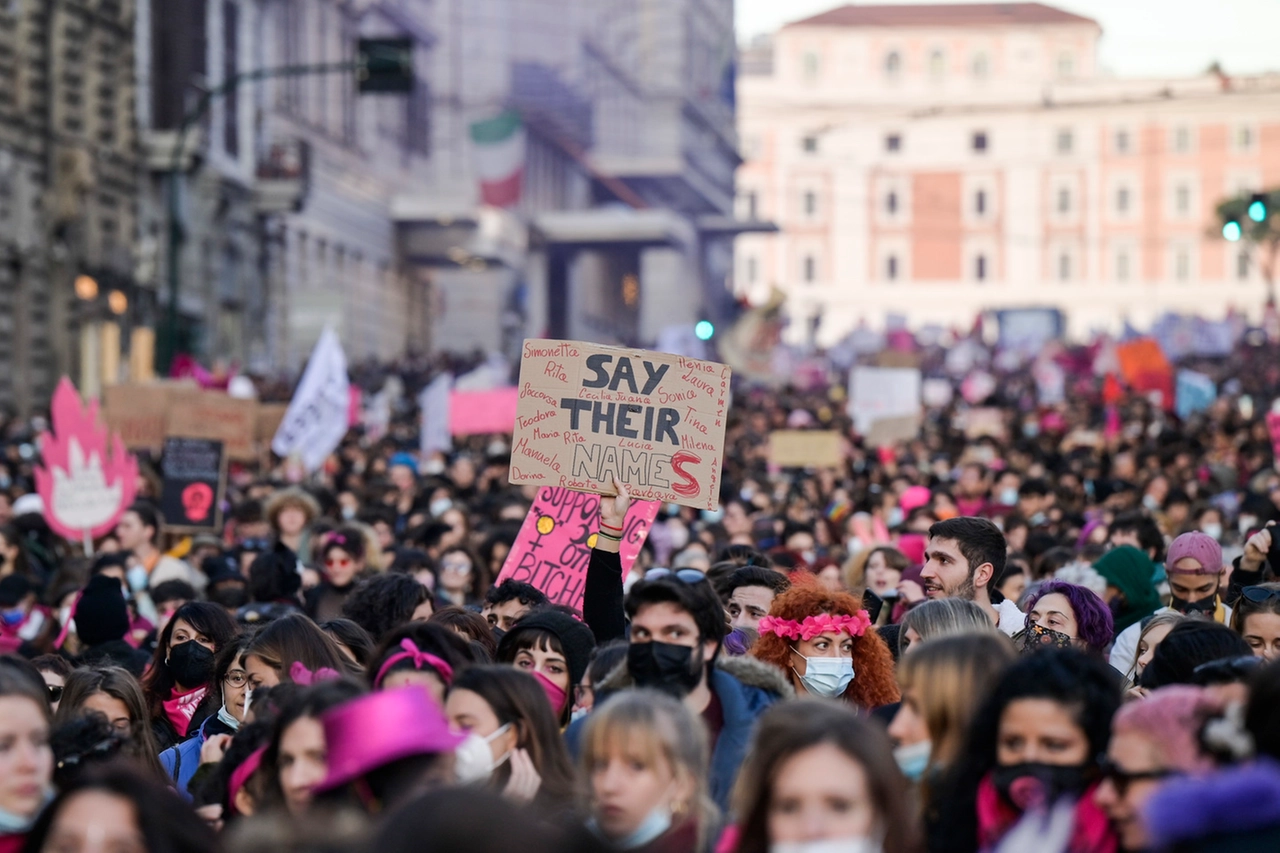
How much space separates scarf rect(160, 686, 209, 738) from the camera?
7395mm

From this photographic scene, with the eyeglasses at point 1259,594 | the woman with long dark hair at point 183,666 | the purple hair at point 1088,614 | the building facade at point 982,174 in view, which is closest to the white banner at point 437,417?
→ the woman with long dark hair at point 183,666

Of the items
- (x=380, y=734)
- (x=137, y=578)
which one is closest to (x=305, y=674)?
(x=380, y=734)

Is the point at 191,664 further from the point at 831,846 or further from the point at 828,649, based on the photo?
the point at 831,846

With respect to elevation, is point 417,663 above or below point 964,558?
below

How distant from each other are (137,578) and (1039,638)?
Result: 5.65 meters

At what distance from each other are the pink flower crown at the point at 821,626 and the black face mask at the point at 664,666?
45.6 inches

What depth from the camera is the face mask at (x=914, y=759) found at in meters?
4.83

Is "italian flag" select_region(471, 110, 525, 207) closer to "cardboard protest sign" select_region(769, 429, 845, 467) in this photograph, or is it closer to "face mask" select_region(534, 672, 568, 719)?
"cardboard protest sign" select_region(769, 429, 845, 467)

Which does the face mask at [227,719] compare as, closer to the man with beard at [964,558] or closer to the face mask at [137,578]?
the man with beard at [964,558]

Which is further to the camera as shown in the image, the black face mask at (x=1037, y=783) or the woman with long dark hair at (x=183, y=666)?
the woman with long dark hair at (x=183, y=666)

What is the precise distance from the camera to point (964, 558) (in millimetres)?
7305

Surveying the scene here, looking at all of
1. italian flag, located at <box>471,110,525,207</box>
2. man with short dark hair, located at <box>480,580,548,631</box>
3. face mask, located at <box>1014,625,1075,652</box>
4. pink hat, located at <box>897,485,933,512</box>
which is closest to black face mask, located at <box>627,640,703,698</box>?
face mask, located at <box>1014,625,1075,652</box>

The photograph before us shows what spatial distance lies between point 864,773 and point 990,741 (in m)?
0.53

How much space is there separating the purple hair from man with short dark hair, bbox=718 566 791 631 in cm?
92
